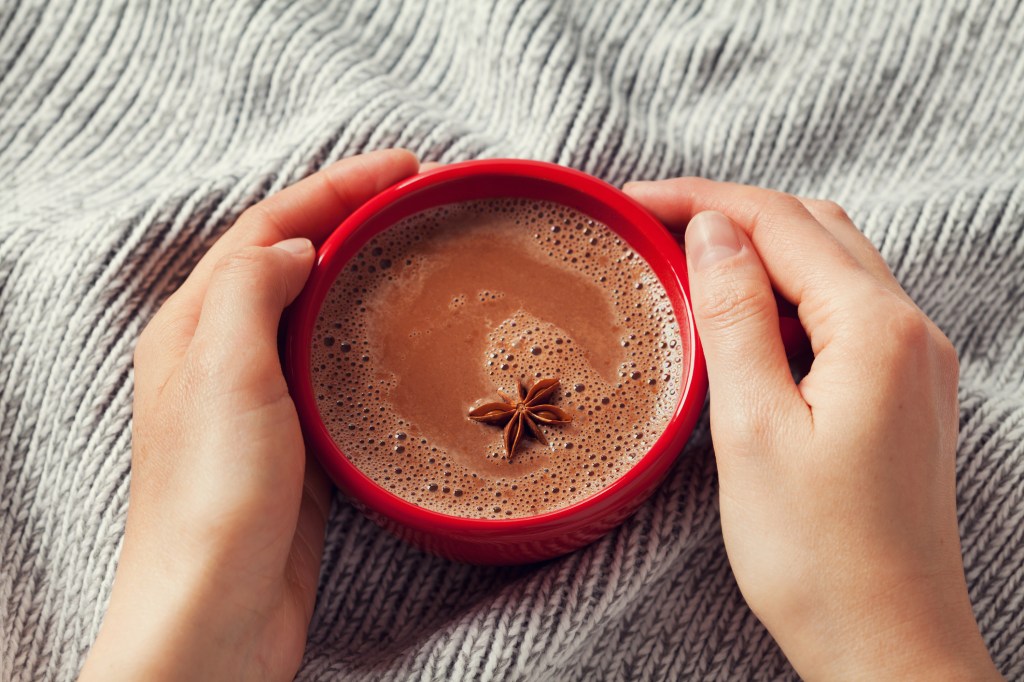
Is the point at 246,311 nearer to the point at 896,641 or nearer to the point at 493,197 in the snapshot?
the point at 493,197

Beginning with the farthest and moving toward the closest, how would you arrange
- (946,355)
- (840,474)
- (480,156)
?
(480,156), (946,355), (840,474)

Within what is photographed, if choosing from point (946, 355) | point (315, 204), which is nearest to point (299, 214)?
point (315, 204)

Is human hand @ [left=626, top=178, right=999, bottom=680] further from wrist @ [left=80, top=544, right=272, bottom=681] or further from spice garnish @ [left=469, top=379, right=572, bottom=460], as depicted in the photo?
wrist @ [left=80, top=544, right=272, bottom=681]

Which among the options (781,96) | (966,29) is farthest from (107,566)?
(966,29)

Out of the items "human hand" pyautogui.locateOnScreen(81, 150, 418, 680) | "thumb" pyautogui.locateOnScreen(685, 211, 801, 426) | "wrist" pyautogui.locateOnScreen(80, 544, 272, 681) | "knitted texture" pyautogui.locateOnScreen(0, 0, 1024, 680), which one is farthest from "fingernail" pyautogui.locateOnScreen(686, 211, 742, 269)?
"wrist" pyautogui.locateOnScreen(80, 544, 272, 681)

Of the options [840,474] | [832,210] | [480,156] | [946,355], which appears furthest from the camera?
[480,156]

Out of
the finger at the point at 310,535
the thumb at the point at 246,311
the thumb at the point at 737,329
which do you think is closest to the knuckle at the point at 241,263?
the thumb at the point at 246,311
